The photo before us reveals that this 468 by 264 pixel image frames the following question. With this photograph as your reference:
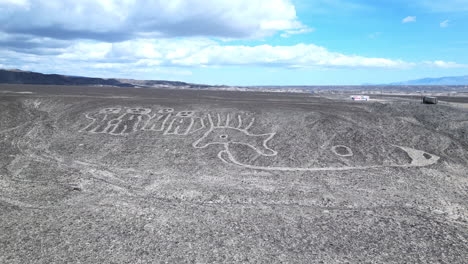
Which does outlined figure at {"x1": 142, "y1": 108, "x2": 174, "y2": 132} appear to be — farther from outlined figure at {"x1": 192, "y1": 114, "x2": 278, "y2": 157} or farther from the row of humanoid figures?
outlined figure at {"x1": 192, "y1": 114, "x2": 278, "y2": 157}

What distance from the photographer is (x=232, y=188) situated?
42.7ft

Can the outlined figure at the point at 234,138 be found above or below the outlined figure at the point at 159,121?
below

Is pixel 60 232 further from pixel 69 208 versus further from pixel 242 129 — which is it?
pixel 242 129

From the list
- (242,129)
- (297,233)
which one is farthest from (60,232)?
(242,129)

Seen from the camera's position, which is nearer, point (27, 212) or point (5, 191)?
point (27, 212)

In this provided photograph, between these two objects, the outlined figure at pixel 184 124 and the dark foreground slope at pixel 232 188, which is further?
the outlined figure at pixel 184 124

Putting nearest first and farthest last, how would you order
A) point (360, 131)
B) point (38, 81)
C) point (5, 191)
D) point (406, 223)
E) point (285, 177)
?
point (406, 223) → point (5, 191) → point (285, 177) → point (360, 131) → point (38, 81)

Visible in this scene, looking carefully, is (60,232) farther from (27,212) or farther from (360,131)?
(360,131)

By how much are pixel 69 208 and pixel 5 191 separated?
3.01 m

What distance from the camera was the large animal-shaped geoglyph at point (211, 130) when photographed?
16.8m

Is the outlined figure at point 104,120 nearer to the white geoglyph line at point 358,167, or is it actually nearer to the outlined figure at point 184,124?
the outlined figure at point 184,124

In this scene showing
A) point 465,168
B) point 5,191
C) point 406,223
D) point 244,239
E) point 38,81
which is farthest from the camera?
point 38,81

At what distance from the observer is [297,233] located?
9.27 meters

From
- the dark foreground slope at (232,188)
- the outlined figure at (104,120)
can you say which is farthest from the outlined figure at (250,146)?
the outlined figure at (104,120)
